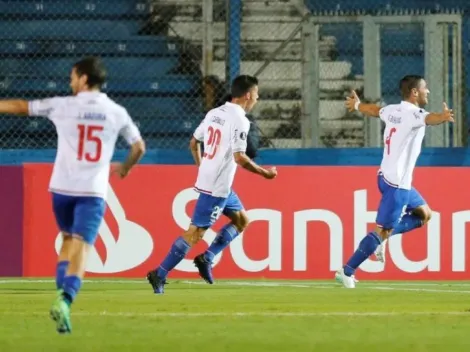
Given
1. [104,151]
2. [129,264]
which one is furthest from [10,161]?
[104,151]

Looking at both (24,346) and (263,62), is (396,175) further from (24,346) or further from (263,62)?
(24,346)

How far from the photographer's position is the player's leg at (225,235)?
574 inches

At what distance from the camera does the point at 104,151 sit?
9.76 m

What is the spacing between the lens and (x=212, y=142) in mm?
14273

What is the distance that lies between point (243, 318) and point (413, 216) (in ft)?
17.3

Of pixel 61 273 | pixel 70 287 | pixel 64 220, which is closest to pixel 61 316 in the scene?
pixel 70 287

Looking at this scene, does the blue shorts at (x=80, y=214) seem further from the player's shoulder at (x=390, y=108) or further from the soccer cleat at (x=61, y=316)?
the player's shoulder at (x=390, y=108)

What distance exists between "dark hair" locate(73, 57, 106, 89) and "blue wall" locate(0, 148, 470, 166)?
7.42 m

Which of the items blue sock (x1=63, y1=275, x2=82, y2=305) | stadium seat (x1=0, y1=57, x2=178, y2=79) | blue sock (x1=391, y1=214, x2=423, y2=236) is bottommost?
blue sock (x1=63, y1=275, x2=82, y2=305)

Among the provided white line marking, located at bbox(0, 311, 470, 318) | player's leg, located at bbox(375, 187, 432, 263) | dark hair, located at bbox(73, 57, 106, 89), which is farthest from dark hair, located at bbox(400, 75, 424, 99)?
dark hair, located at bbox(73, 57, 106, 89)

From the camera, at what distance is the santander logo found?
1678 cm

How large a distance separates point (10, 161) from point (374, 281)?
441 centimetres

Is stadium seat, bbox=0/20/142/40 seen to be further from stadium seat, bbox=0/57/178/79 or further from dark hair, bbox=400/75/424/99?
dark hair, bbox=400/75/424/99

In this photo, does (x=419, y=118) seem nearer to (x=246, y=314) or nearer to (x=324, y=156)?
(x=324, y=156)
